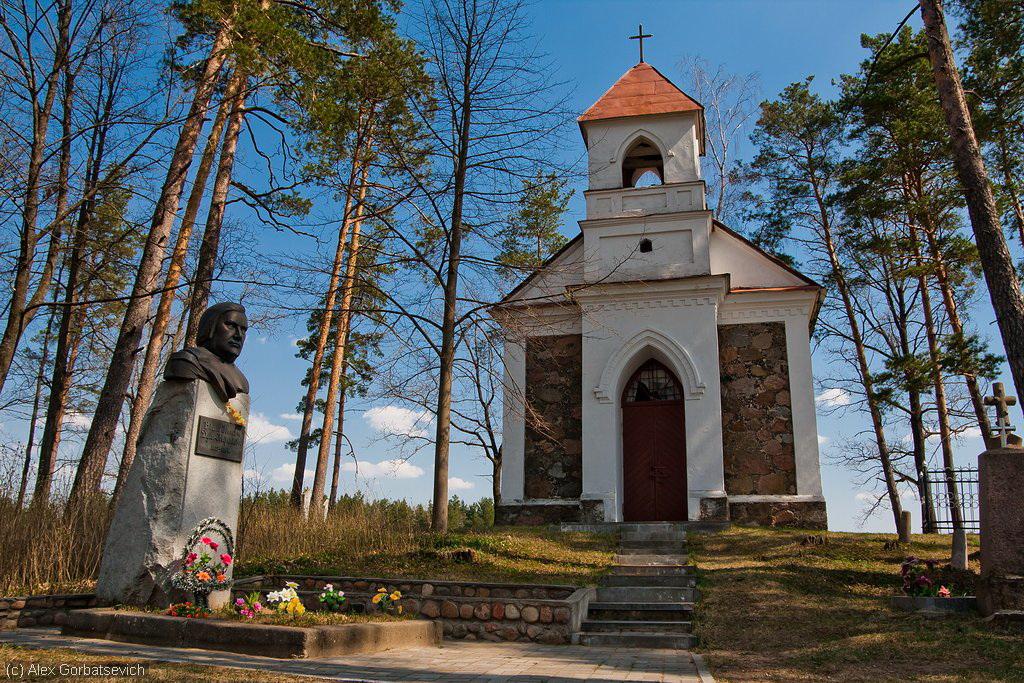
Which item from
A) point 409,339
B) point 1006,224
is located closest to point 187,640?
point 409,339

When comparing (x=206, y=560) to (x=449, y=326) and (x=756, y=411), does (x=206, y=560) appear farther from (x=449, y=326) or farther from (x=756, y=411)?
(x=756, y=411)

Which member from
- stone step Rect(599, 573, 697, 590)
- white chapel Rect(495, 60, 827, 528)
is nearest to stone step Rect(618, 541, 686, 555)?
stone step Rect(599, 573, 697, 590)

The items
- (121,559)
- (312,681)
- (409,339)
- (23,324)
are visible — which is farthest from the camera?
(409,339)

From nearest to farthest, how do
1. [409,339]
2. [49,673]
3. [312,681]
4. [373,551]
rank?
[49,673] → [312,681] → [373,551] → [409,339]

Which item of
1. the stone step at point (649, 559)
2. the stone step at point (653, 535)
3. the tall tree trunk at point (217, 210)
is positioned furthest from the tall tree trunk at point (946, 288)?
the tall tree trunk at point (217, 210)

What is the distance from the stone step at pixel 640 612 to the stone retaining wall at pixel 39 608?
5299mm

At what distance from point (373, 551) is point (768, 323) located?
947 centimetres

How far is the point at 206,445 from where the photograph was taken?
720cm

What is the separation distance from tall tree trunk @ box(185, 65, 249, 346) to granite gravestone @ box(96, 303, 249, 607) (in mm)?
4035

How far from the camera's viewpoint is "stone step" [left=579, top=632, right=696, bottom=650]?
7742 mm

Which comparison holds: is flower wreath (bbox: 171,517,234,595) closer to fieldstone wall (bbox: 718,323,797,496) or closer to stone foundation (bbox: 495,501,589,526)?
stone foundation (bbox: 495,501,589,526)

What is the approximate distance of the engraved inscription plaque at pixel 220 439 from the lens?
7.18 metres

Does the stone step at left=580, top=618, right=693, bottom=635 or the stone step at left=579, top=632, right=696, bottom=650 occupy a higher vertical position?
the stone step at left=580, top=618, right=693, bottom=635

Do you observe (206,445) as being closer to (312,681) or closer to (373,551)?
(312,681)
